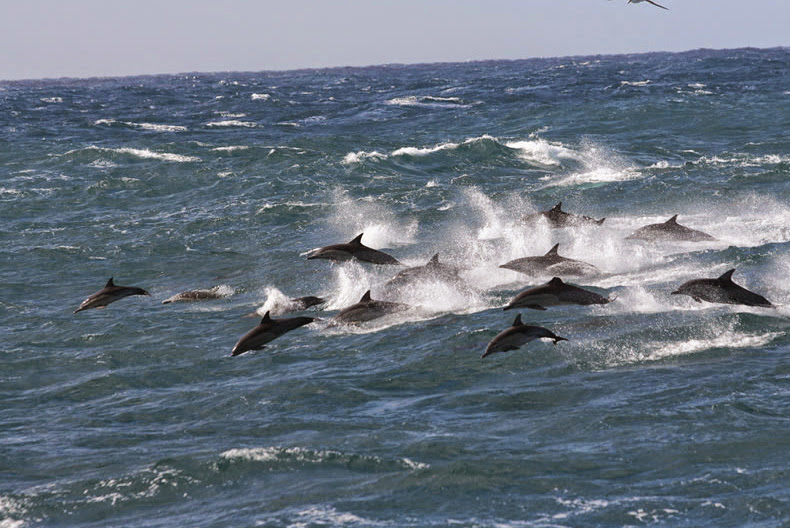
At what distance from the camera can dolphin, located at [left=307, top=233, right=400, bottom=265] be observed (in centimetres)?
2183

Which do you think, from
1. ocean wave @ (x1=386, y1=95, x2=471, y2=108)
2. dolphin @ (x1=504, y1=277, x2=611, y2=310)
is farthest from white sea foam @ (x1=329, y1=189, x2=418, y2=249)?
ocean wave @ (x1=386, y1=95, x2=471, y2=108)

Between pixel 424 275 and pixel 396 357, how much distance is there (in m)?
4.25

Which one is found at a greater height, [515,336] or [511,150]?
[511,150]

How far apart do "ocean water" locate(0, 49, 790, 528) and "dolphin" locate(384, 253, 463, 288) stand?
25 centimetres

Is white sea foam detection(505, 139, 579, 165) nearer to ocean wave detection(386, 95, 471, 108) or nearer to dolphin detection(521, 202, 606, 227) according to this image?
dolphin detection(521, 202, 606, 227)

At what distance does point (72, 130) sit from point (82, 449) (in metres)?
49.4

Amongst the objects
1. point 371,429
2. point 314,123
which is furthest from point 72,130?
point 371,429

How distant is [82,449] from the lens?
14.1 m

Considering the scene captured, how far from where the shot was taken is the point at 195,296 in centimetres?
2255

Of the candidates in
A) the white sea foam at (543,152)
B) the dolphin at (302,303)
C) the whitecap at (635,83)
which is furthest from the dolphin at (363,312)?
the whitecap at (635,83)

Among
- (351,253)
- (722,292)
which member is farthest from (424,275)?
(722,292)

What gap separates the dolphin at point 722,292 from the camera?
17.7m

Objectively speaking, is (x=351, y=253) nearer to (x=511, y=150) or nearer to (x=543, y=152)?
(x=543, y=152)

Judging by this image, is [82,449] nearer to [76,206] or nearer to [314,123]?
[76,206]
